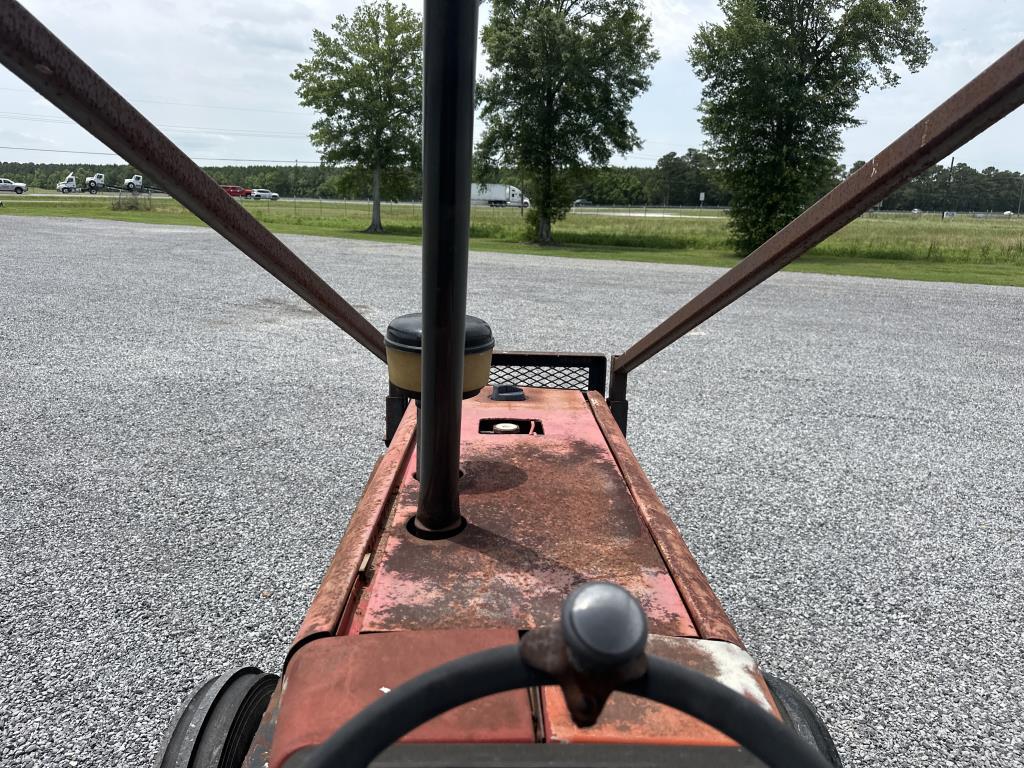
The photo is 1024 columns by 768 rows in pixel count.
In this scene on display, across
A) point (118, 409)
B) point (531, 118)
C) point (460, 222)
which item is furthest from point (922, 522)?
point (531, 118)

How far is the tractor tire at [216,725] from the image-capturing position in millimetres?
1411

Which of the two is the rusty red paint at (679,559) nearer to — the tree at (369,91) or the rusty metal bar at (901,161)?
the rusty metal bar at (901,161)

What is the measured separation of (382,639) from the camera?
1121 millimetres

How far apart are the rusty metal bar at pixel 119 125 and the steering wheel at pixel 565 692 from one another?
2.48ft

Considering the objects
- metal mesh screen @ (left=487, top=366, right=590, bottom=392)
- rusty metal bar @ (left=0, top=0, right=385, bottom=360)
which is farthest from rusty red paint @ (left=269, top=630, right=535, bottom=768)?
metal mesh screen @ (left=487, top=366, right=590, bottom=392)

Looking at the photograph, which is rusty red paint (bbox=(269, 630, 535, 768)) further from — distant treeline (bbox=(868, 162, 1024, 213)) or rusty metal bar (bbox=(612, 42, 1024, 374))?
distant treeline (bbox=(868, 162, 1024, 213))

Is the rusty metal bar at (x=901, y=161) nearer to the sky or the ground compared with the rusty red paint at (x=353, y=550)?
nearer to the sky

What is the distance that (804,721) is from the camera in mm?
1504

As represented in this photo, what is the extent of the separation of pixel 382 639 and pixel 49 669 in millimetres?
1852

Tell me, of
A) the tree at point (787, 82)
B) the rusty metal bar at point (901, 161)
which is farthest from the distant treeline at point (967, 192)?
the rusty metal bar at point (901, 161)

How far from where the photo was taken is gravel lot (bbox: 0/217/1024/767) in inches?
92.7

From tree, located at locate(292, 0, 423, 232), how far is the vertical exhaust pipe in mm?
25174

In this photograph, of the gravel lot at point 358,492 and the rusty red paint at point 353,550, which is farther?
the gravel lot at point 358,492

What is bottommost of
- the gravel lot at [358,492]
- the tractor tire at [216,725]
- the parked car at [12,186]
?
the gravel lot at [358,492]
